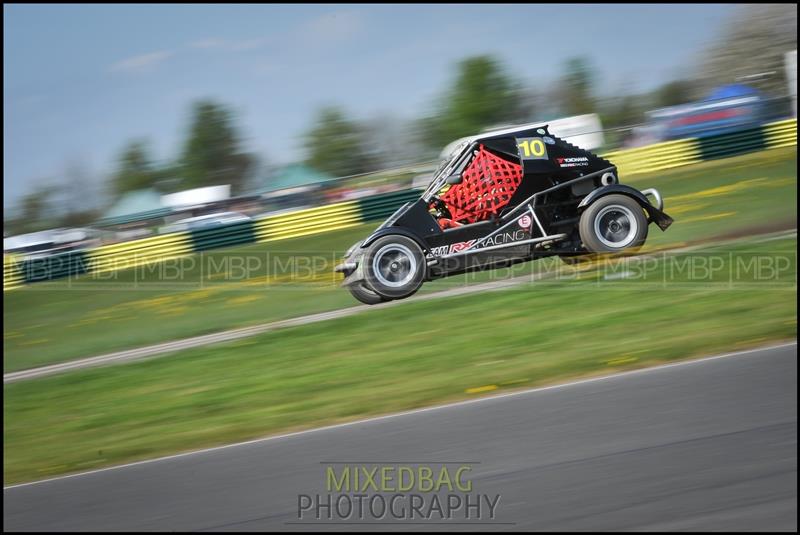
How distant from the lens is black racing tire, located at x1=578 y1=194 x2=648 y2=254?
22.9 feet

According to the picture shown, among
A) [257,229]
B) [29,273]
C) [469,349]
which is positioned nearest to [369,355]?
[469,349]

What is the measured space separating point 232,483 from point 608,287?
880 centimetres

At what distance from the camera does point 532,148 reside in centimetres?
650

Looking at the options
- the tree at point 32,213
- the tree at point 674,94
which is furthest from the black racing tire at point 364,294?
the tree at point 674,94

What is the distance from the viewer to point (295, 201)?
7262mm

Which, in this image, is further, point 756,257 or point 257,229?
point 756,257

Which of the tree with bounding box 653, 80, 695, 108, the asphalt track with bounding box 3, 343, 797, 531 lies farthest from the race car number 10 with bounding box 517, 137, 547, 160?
the tree with bounding box 653, 80, 695, 108

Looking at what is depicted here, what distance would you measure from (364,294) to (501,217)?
4.73ft

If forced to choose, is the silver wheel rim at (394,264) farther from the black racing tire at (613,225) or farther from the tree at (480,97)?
the tree at (480,97)

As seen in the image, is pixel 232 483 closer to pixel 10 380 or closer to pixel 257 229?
pixel 257 229

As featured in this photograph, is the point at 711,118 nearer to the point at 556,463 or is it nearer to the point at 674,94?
the point at 556,463

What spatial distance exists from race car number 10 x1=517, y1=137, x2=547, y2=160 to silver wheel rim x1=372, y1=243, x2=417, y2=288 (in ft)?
4.33

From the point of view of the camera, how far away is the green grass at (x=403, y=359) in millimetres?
10383

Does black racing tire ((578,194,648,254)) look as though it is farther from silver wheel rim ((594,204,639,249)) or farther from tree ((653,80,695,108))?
tree ((653,80,695,108))
